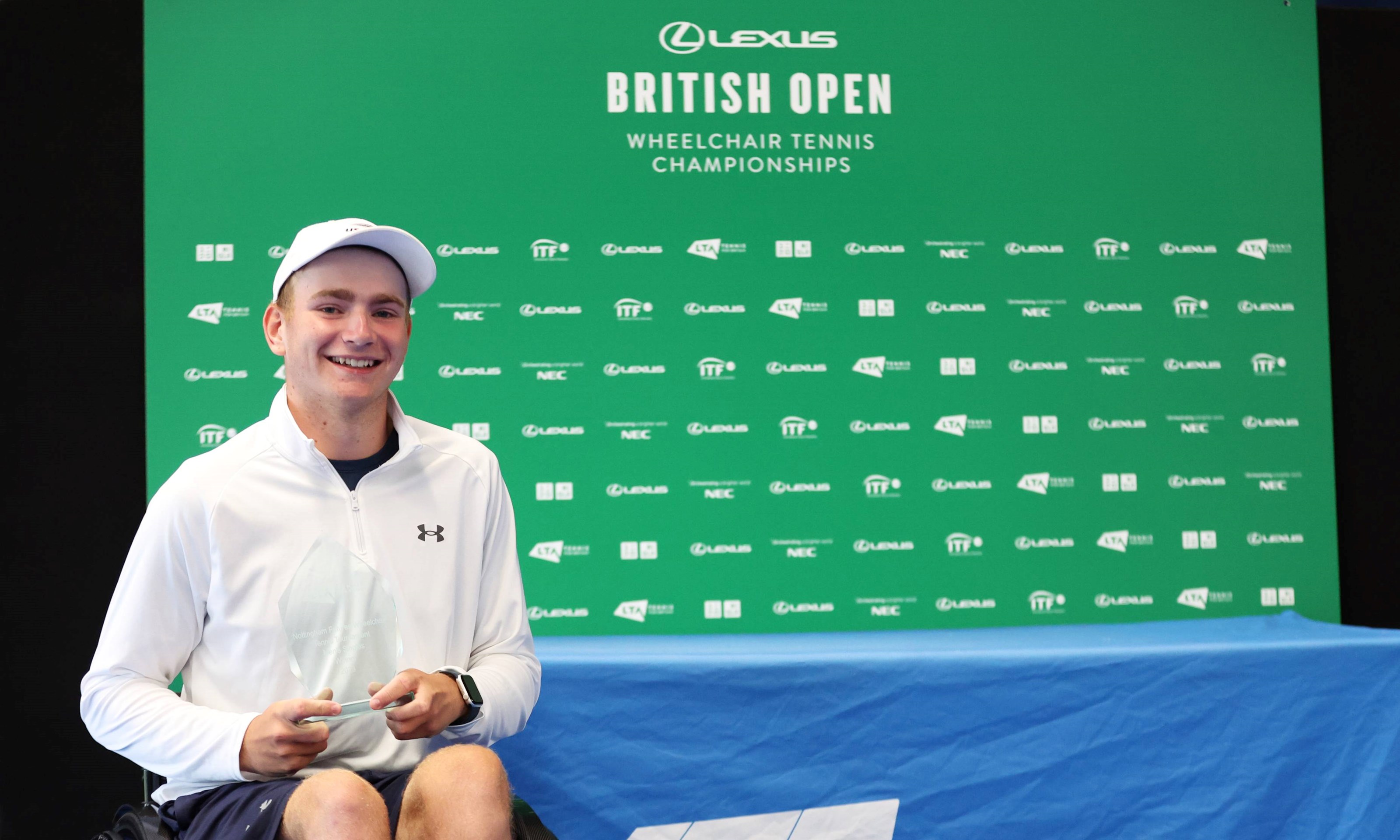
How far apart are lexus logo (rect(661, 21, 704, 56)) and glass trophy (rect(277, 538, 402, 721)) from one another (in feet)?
8.11

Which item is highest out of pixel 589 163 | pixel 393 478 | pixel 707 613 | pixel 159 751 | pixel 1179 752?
pixel 589 163

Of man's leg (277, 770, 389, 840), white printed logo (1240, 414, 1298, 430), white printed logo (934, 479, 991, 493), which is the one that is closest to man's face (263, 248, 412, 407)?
man's leg (277, 770, 389, 840)

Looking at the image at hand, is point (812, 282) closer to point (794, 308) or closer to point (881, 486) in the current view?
point (794, 308)

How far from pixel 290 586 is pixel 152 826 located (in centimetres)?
36

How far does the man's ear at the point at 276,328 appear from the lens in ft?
4.31

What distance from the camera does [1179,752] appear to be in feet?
7.04

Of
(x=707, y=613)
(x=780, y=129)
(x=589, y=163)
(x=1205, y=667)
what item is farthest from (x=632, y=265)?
(x=1205, y=667)

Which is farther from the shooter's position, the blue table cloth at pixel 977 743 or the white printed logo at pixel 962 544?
the white printed logo at pixel 962 544

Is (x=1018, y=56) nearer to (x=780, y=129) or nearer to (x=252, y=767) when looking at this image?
(x=780, y=129)

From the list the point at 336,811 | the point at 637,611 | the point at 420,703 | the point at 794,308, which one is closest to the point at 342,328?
the point at 420,703

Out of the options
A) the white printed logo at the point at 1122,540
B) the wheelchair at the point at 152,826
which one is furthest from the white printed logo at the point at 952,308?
the wheelchair at the point at 152,826

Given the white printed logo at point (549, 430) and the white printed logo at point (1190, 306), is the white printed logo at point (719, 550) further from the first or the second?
the white printed logo at point (1190, 306)

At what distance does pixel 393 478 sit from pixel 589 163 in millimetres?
2038

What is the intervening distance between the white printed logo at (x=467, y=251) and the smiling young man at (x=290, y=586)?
69.2 inches
